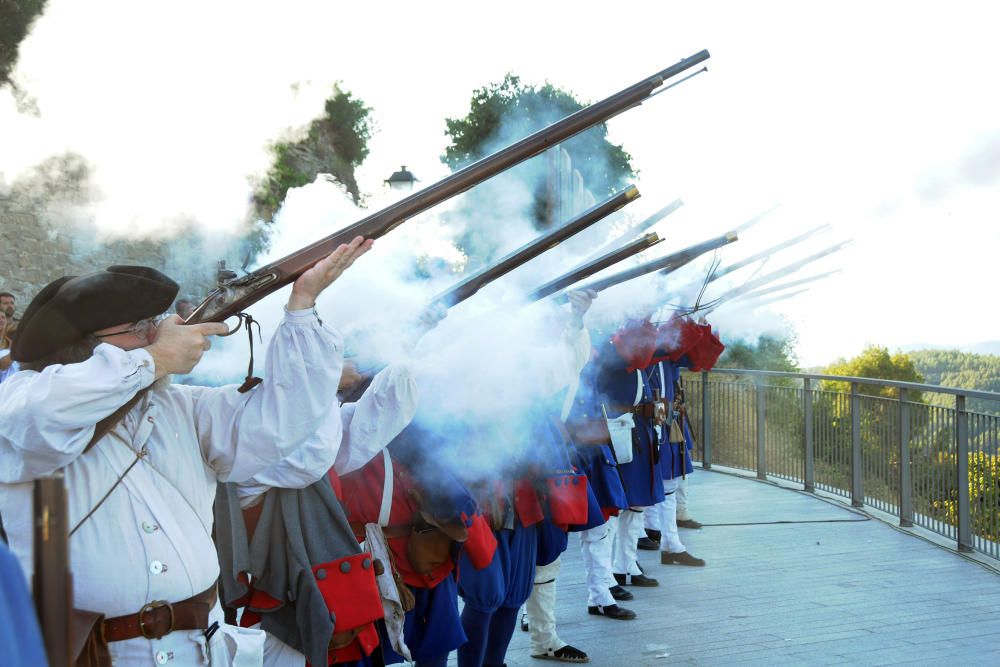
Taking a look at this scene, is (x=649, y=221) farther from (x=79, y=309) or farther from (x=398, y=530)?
(x=79, y=309)

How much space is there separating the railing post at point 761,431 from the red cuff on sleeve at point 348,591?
8637 mm

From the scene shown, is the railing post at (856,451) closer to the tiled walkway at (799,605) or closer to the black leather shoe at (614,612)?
the tiled walkway at (799,605)

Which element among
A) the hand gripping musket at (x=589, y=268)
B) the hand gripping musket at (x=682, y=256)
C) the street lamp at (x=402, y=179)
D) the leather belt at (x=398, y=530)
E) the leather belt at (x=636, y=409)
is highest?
the street lamp at (x=402, y=179)

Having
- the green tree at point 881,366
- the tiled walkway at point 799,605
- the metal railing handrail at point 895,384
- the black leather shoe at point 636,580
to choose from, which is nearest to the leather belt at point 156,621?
the tiled walkway at point 799,605

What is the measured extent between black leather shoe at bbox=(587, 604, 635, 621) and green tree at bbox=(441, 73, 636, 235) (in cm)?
260

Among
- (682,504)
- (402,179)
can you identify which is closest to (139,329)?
(402,179)

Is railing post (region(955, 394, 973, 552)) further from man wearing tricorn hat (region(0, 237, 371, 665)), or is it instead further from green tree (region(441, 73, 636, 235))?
man wearing tricorn hat (region(0, 237, 371, 665))

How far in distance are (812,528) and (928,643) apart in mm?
3156

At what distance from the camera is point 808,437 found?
997cm

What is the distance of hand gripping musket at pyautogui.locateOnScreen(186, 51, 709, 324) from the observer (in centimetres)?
242

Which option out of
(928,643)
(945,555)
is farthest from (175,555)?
(945,555)

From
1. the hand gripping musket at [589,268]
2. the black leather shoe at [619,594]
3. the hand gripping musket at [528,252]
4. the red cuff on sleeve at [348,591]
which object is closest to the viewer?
the red cuff on sleeve at [348,591]

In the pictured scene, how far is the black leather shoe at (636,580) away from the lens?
20.7ft

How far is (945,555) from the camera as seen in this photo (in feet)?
23.2
